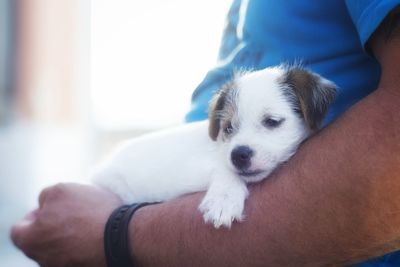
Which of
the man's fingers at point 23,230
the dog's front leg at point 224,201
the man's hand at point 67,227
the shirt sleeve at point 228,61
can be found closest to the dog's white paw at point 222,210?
the dog's front leg at point 224,201

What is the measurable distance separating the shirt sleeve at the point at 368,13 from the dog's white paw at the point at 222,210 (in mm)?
567

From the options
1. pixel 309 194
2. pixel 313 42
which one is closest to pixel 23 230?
pixel 309 194

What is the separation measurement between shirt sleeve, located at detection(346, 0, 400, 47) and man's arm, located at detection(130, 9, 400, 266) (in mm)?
42

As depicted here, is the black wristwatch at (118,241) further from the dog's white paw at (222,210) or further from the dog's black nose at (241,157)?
the dog's black nose at (241,157)

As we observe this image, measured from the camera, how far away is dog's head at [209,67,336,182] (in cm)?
180

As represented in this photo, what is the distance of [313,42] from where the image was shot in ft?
5.78

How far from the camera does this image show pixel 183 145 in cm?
209

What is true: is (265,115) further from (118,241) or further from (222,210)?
(118,241)

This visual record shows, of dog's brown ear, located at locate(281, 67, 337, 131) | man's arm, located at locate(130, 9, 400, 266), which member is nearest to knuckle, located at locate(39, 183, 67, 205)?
Result: man's arm, located at locate(130, 9, 400, 266)

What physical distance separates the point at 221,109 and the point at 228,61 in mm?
179

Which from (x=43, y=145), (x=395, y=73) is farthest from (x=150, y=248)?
(x=43, y=145)

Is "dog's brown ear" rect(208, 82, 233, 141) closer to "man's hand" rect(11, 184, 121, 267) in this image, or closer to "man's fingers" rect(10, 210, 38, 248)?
"man's hand" rect(11, 184, 121, 267)

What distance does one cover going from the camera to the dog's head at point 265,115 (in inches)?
70.9

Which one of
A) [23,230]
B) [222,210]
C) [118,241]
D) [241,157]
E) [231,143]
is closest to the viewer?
[222,210]
